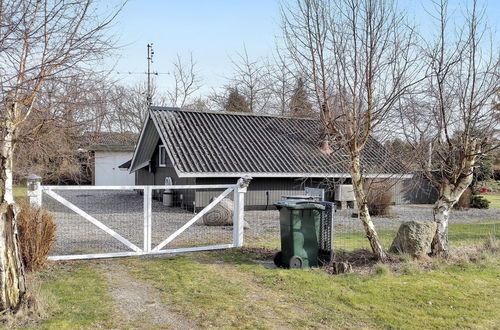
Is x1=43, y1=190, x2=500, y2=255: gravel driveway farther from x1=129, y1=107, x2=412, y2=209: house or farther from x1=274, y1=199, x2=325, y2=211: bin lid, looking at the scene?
x1=274, y1=199, x2=325, y2=211: bin lid

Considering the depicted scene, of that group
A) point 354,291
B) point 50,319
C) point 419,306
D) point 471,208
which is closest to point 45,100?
point 50,319

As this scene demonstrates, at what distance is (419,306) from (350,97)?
367 centimetres

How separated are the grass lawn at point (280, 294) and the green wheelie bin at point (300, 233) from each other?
1.24 feet

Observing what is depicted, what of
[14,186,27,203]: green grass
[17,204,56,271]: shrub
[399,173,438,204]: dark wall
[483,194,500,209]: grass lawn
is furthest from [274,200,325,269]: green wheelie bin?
[483,194,500,209]: grass lawn

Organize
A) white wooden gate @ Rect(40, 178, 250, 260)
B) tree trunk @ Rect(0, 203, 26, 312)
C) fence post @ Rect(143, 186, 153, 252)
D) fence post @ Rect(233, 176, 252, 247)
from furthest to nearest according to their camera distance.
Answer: fence post @ Rect(233, 176, 252, 247), fence post @ Rect(143, 186, 153, 252), white wooden gate @ Rect(40, 178, 250, 260), tree trunk @ Rect(0, 203, 26, 312)

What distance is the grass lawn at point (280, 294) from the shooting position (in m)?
5.19

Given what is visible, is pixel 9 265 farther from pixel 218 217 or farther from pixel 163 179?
pixel 163 179

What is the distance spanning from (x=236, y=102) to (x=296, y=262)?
32.3 meters

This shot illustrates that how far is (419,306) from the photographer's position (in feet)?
19.0

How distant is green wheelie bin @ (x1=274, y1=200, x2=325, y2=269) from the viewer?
25.0 feet

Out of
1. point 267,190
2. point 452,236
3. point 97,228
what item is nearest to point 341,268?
point 452,236

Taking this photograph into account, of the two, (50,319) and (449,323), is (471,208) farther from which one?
(50,319)

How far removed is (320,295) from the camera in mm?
6172

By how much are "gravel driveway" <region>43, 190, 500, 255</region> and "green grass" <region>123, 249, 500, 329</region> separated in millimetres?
2292
